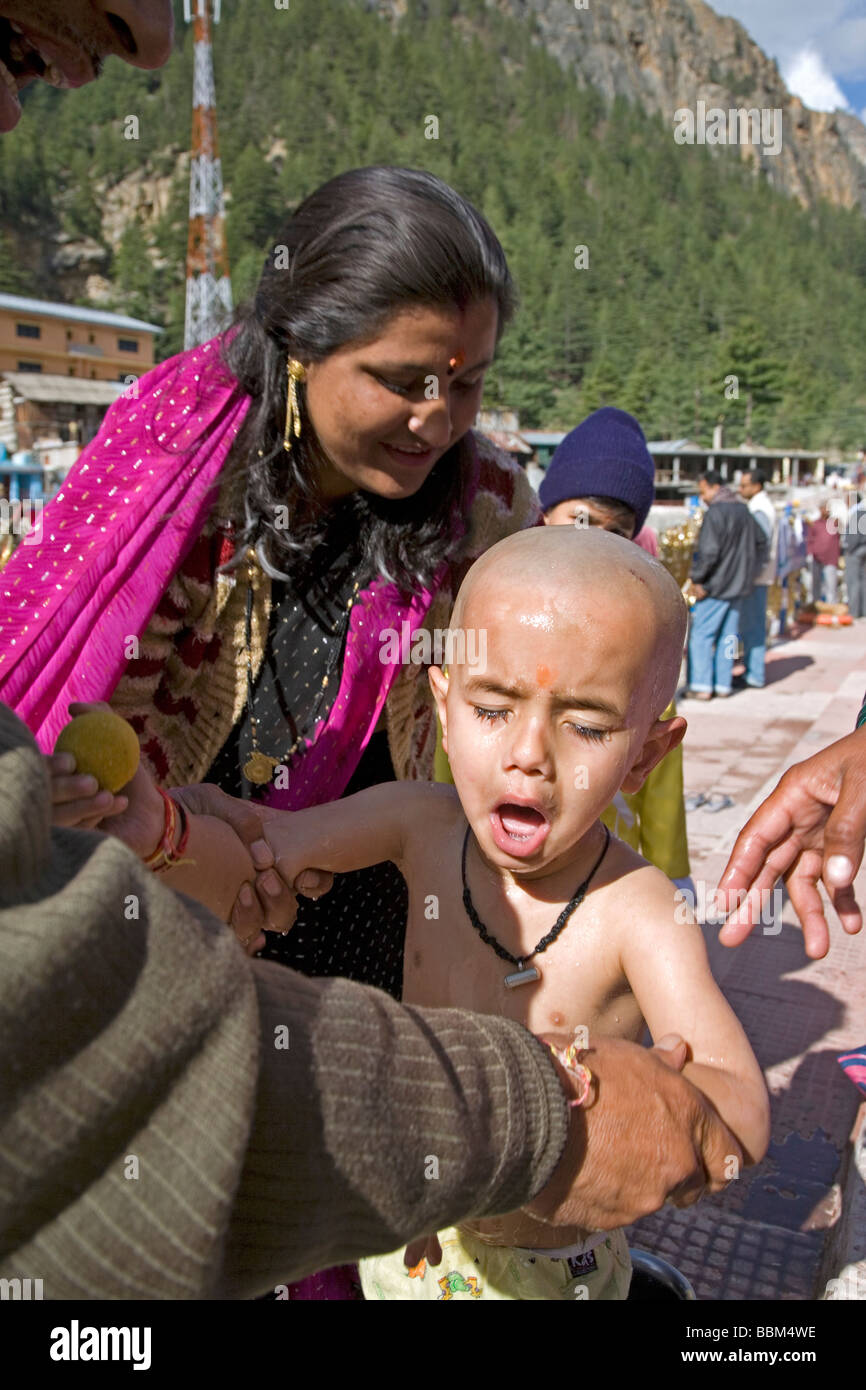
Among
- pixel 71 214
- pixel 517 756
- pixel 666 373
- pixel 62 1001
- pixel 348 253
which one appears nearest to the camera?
pixel 62 1001

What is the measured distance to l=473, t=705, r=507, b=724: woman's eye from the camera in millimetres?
1403

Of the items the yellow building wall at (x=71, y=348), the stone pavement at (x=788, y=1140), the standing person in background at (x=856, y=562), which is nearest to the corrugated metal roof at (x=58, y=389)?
the yellow building wall at (x=71, y=348)

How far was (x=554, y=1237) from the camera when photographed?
147 centimetres

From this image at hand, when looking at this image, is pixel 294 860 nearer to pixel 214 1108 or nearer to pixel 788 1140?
pixel 214 1108

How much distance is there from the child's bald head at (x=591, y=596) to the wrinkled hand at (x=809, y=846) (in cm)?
23

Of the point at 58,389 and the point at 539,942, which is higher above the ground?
the point at 58,389

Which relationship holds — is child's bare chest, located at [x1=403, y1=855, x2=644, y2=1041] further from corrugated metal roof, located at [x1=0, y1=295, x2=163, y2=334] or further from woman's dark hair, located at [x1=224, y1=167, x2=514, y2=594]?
corrugated metal roof, located at [x1=0, y1=295, x2=163, y2=334]

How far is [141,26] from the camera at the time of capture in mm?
1373

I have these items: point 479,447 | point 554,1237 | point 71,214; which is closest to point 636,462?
point 479,447

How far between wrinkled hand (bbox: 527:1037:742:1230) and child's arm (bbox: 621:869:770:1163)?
0.08m

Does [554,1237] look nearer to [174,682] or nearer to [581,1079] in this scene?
[581,1079]

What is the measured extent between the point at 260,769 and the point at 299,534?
18.4 inches

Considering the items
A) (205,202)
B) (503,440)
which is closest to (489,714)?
(503,440)
